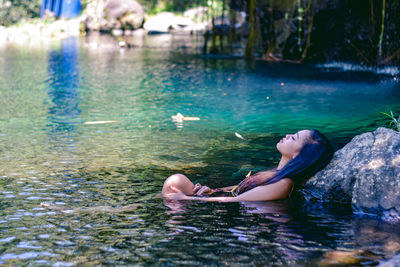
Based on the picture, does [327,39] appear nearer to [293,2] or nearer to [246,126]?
[293,2]

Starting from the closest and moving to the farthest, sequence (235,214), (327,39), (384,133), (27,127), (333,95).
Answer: (235,214) → (384,133) → (27,127) → (333,95) → (327,39)

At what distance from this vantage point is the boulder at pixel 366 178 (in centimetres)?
472

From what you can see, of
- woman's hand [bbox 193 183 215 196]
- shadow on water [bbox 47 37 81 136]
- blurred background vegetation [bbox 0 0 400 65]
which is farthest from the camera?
blurred background vegetation [bbox 0 0 400 65]

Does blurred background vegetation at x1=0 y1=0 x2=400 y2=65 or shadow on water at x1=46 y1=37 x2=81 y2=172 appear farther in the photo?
blurred background vegetation at x1=0 y1=0 x2=400 y2=65

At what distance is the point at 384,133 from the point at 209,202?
6.39 feet

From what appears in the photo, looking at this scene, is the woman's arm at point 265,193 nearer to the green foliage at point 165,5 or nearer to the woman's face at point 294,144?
the woman's face at point 294,144

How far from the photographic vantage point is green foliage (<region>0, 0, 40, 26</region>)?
49406 millimetres

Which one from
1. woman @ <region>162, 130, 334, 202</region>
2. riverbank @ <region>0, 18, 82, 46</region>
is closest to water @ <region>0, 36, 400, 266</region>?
woman @ <region>162, 130, 334, 202</region>

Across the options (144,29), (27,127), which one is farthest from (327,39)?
(144,29)

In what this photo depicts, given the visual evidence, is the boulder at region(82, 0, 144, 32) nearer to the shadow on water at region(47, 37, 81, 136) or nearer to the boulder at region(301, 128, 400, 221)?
the shadow on water at region(47, 37, 81, 136)

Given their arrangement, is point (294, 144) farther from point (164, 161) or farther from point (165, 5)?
point (165, 5)

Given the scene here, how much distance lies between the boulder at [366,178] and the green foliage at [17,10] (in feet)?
163

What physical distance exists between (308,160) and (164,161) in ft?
8.23

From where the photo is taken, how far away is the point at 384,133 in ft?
16.9
